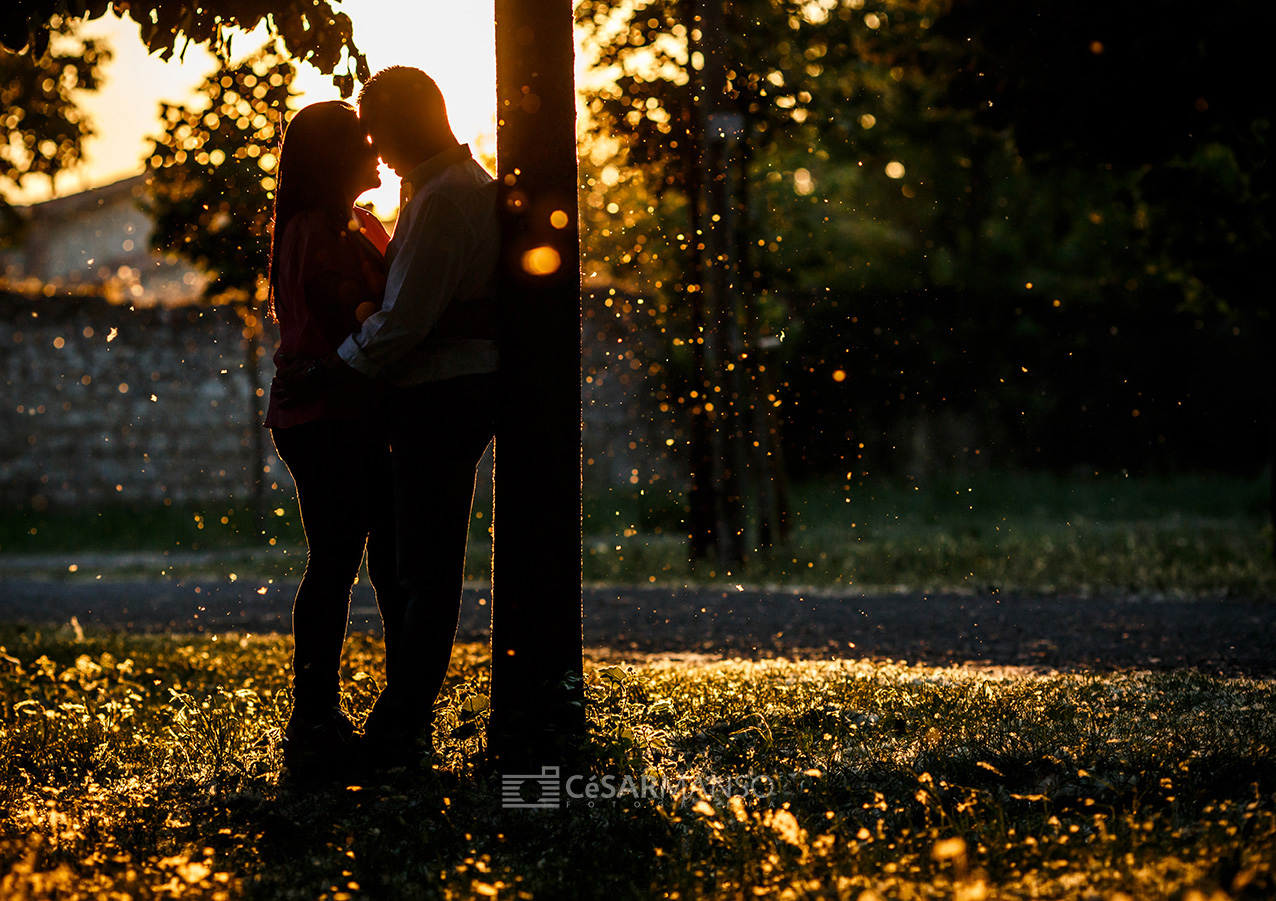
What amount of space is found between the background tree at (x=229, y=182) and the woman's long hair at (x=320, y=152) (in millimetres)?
985

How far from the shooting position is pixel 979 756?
3.30m

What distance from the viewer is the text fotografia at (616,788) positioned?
121 inches

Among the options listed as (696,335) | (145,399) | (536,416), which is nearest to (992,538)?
(696,335)

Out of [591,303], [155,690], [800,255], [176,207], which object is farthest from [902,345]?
[155,690]

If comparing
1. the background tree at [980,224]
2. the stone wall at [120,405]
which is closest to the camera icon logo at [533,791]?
the background tree at [980,224]

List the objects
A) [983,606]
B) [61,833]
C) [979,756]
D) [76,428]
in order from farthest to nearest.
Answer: [76,428] → [983,606] → [979,756] → [61,833]

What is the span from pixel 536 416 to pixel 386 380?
0.42 metres

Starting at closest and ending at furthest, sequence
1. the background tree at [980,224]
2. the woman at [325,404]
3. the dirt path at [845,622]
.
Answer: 1. the woman at [325,404]
2. the dirt path at [845,622]
3. the background tree at [980,224]

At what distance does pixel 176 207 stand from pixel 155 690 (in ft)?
24.3

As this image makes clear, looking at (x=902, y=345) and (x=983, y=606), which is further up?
(x=902, y=345)

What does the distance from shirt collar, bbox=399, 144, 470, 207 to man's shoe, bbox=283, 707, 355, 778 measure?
149 cm

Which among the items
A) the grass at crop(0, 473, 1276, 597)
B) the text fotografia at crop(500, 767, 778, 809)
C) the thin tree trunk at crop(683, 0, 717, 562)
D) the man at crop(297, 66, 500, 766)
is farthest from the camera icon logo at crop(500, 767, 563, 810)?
Answer: the thin tree trunk at crop(683, 0, 717, 562)

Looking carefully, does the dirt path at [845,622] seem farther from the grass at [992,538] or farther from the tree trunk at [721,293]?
the tree trunk at [721,293]

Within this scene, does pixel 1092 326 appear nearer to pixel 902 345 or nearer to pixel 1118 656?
pixel 902 345
